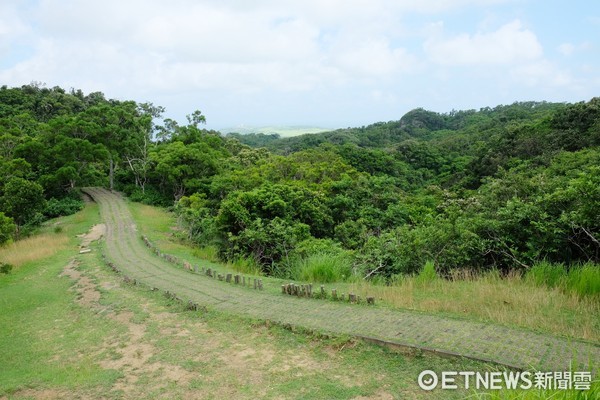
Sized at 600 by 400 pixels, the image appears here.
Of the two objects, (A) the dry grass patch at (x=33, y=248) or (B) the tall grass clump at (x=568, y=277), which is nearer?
(B) the tall grass clump at (x=568, y=277)

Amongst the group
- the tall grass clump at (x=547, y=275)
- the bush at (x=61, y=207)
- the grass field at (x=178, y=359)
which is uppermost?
the bush at (x=61, y=207)

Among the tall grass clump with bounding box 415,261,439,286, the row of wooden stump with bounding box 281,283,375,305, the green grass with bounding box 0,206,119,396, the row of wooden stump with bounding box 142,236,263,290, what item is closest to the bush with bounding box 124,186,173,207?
the green grass with bounding box 0,206,119,396

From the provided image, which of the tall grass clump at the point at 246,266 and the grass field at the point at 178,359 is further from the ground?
the grass field at the point at 178,359

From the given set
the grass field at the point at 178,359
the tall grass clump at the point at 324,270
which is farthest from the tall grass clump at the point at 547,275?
the tall grass clump at the point at 324,270

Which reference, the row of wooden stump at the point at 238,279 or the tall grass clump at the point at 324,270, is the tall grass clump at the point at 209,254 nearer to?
the row of wooden stump at the point at 238,279

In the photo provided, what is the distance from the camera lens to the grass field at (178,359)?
525 cm

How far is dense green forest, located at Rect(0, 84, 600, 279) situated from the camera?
31.8ft

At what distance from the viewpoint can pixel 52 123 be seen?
31.9 meters

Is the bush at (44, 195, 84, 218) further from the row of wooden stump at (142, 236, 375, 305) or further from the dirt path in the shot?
the row of wooden stump at (142, 236, 375, 305)

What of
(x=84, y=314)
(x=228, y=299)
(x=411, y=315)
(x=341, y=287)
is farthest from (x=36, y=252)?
(x=411, y=315)

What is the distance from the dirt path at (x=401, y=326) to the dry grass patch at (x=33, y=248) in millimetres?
8362

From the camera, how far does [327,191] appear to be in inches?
913

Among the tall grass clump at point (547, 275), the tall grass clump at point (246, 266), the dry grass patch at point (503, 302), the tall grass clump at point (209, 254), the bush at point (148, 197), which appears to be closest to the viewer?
the dry grass patch at point (503, 302)

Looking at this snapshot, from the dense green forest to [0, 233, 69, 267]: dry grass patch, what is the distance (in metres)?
0.95
